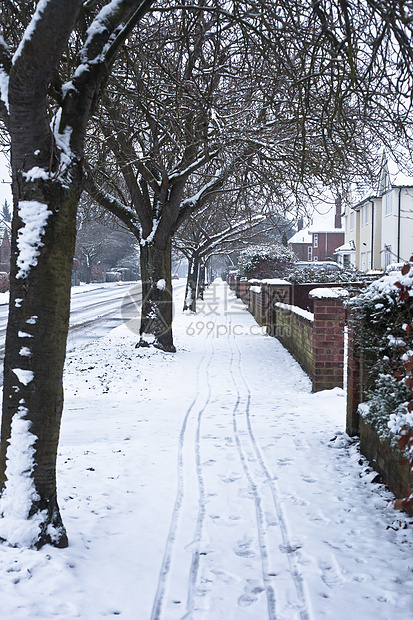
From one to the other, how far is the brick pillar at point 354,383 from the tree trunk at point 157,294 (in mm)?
6264

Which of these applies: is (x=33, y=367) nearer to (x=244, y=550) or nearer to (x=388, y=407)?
(x=244, y=550)

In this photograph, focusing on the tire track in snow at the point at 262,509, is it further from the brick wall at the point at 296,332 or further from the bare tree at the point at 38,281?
the brick wall at the point at 296,332

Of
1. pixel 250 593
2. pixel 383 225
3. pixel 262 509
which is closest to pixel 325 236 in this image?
pixel 383 225

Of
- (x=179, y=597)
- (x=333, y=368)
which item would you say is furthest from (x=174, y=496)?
(x=333, y=368)

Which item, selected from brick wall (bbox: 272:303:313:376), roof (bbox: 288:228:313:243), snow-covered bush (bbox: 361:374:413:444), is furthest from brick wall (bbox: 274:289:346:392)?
roof (bbox: 288:228:313:243)

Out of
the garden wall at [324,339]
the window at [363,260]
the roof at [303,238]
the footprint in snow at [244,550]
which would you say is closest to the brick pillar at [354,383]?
the garden wall at [324,339]

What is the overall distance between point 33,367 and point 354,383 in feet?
10.4

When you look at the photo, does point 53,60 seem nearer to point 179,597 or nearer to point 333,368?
point 179,597

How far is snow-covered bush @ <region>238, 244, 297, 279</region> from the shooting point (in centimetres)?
2438

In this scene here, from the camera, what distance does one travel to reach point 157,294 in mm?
10945

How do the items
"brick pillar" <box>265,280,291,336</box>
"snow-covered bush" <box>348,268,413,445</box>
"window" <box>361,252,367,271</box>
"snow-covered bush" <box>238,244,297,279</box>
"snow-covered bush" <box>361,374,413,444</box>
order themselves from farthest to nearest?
"window" <box>361,252,367,271</box> < "snow-covered bush" <box>238,244,297,279</box> < "brick pillar" <box>265,280,291,336</box> < "snow-covered bush" <box>348,268,413,445</box> < "snow-covered bush" <box>361,374,413,444</box>

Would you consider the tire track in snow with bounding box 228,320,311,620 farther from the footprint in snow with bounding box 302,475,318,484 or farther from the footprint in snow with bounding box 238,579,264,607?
the footprint in snow with bounding box 302,475,318,484

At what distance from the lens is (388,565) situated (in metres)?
3.00

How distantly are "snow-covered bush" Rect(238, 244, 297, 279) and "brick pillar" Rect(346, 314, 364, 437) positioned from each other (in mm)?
18830
